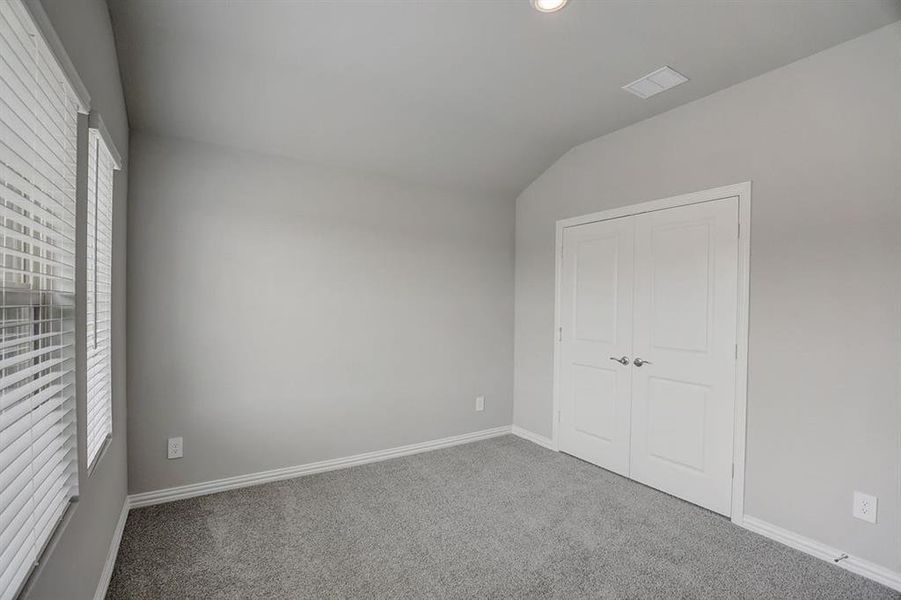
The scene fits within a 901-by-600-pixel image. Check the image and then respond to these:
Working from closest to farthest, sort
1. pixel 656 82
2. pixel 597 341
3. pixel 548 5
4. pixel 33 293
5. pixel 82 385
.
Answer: pixel 33 293
pixel 82 385
pixel 548 5
pixel 656 82
pixel 597 341

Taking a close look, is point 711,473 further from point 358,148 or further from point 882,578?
point 358,148

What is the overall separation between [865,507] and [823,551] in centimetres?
33

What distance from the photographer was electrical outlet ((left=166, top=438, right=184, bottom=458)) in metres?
2.81

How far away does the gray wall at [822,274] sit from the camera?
2.11 metres

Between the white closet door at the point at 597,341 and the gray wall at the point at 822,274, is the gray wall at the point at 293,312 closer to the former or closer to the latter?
the white closet door at the point at 597,341

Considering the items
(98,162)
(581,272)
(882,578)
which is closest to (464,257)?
(581,272)

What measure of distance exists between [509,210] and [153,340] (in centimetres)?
307

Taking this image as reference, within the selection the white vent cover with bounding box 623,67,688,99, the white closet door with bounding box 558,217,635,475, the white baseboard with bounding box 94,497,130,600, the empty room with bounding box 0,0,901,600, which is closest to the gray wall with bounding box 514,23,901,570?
the empty room with bounding box 0,0,901,600

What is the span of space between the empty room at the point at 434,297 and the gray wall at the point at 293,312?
22 mm

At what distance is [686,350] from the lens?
292 cm

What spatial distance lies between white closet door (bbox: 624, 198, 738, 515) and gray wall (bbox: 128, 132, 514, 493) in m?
1.42

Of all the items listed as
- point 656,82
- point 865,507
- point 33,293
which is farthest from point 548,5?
point 865,507

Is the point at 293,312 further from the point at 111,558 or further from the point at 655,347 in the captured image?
the point at 655,347

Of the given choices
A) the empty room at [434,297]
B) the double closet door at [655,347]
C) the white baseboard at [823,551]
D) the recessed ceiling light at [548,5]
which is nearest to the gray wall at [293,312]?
the empty room at [434,297]
